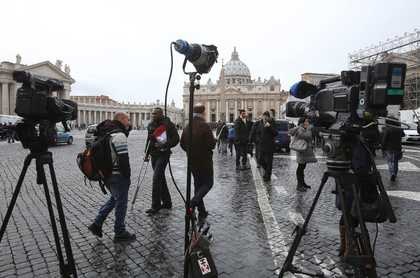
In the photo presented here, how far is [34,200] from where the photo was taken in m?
7.21

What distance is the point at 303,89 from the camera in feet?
12.2

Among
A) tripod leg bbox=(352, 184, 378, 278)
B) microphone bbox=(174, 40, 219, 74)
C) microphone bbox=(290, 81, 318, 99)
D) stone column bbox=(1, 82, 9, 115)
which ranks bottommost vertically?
tripod leg bbox=(352, 184, 378, 278)

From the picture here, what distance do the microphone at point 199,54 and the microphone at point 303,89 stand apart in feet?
2.94

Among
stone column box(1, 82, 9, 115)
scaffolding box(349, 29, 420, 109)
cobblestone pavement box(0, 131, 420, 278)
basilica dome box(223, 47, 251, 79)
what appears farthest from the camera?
basilica dome box(223, 47, 251, 79)

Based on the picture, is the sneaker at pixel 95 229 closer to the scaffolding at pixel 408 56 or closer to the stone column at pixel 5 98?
the scaffolding at pixel 408 56

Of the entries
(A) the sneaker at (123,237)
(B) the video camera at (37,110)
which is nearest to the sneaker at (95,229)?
(A) the sneaker at (123,237)

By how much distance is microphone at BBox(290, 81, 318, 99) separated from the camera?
3.70 m

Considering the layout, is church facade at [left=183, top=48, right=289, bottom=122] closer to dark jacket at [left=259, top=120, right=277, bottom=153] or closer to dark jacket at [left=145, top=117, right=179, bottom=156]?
dark jacket at [left=259, top=120, right=277, bottom=153]

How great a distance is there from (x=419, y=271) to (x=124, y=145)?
11.7 feet

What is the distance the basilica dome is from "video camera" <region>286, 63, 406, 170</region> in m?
140

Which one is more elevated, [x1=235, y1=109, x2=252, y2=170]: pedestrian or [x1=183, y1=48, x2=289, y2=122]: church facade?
[x1=183, y1=48, x2=289, y2=122]: church facade

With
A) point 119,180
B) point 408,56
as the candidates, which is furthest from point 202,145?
point 408,56

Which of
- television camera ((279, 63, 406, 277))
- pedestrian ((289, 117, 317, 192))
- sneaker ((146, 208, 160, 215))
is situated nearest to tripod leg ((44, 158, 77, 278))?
television camera ((279, 63, 406, 277))

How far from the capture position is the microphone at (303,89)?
370cm
